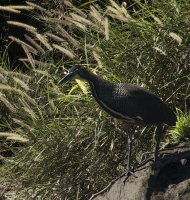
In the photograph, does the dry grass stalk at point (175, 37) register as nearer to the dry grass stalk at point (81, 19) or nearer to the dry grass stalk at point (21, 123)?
the dry grass stalk at point (81, 19)

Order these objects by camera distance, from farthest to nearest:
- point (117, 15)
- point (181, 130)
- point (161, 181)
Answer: point (117, 15)
point (181, 130)
point (161, 181)

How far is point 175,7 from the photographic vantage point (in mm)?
6344

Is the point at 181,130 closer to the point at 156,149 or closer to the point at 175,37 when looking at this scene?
the point at 156,149

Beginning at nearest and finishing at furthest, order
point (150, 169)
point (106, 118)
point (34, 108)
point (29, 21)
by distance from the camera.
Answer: point (150, 169) < point (106, 118) < point (34, 108) < point (29, 21)

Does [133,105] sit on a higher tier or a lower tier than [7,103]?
higher

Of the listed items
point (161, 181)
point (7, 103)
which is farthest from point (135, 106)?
point (7, 103)

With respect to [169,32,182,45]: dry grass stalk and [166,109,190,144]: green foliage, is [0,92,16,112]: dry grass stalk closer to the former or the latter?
[166,109,190,144]: green foliage

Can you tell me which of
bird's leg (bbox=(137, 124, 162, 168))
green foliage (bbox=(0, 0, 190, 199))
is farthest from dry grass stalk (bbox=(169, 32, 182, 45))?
bird's leg (bbox=(137, 124, 162, 168))

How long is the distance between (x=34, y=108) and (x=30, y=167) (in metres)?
0.72

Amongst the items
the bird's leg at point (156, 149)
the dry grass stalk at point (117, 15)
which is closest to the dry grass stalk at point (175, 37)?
the dry grass stalk at point (117, 15)

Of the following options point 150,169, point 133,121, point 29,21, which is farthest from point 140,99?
point 29,21

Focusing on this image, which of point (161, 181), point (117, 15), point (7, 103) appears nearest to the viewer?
point (161, 181)

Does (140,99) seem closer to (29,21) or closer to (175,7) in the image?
(175,7)

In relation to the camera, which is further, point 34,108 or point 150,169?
point 34,108
